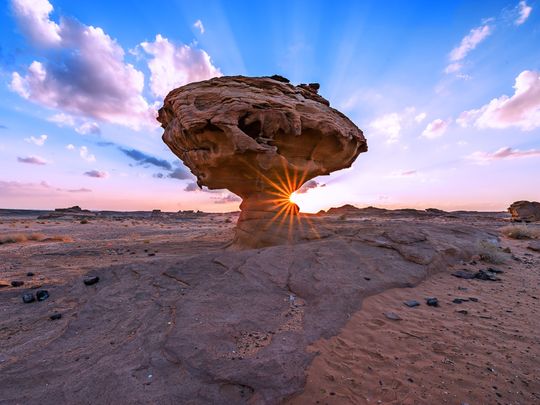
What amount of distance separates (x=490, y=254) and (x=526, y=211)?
3355cm

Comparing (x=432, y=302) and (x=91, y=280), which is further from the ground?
(x=91, y=280)

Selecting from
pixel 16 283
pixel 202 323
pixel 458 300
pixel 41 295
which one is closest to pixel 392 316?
pixel 458 300

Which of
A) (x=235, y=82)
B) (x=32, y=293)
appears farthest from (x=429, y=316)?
(x=235, y=82)

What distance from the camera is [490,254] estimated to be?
8.98 meters

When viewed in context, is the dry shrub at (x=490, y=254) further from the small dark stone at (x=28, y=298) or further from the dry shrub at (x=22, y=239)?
the dry shrub at (x=22, y=239)

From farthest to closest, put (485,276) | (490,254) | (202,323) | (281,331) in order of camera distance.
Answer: (490,254)
(485,276)
(202,323)
(281,331)

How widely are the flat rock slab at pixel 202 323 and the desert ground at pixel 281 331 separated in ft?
0.08

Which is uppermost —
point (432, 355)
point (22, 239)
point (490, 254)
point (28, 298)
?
point (490, 254)

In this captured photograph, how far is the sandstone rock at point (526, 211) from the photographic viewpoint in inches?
1262

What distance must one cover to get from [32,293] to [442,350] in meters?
8.16

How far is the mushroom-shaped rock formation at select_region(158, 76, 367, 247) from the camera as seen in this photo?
387 inches

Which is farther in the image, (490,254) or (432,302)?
(490,254)

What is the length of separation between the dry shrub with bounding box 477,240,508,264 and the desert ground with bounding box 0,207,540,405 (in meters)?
0.54

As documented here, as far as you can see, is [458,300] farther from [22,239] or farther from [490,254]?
[22,239]
